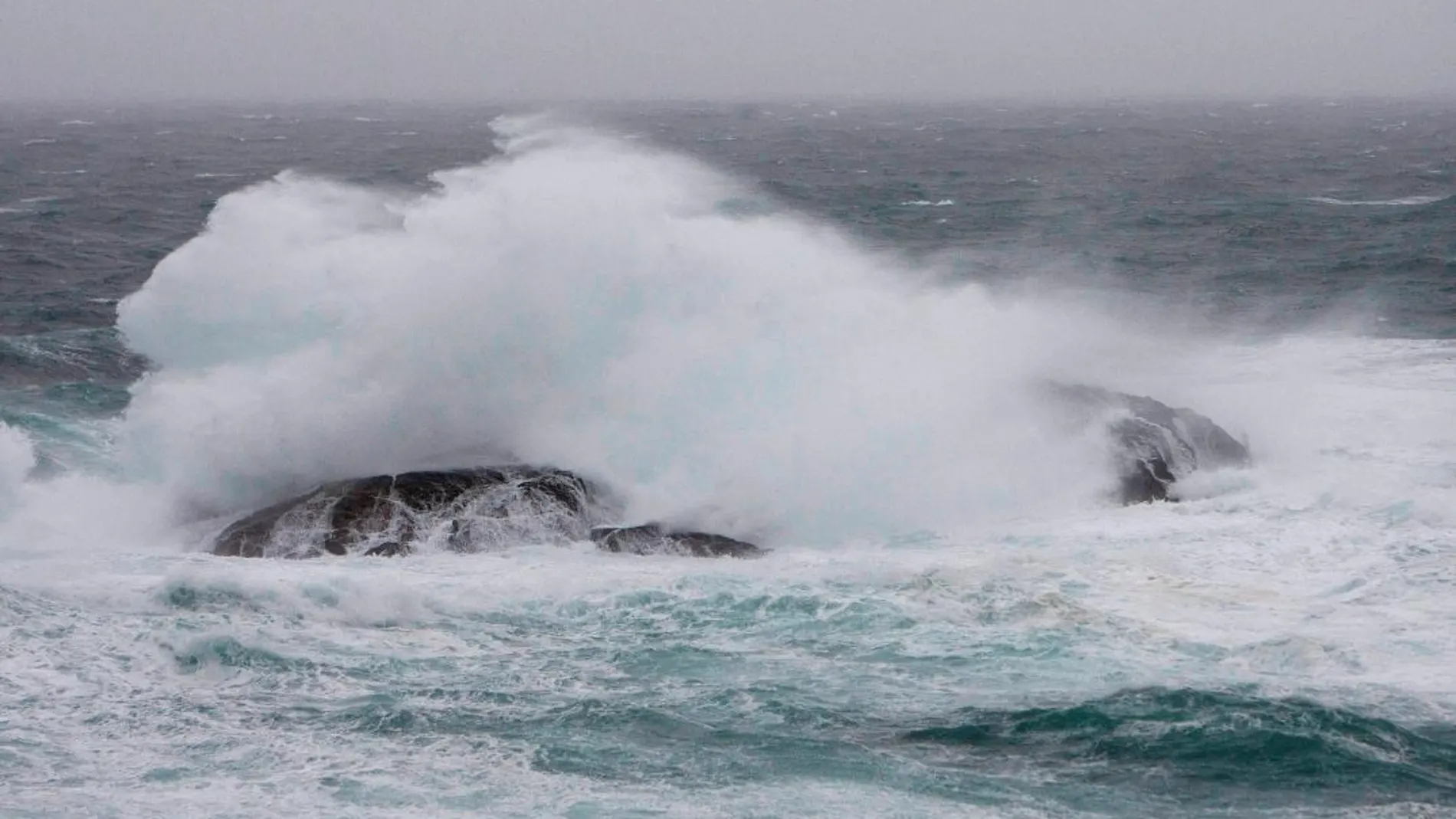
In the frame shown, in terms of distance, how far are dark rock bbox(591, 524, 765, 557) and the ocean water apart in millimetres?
295

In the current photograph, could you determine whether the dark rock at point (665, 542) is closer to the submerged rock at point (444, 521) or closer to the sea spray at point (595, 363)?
the submerged rock at point (444, 521)

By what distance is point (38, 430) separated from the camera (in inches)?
635

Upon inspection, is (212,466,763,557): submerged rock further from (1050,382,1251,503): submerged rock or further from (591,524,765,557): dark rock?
(1050,382,1251,503): submerged rock

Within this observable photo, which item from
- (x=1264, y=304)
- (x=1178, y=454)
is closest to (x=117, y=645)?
(x=1178, y=454)

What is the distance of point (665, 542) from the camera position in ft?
40.9

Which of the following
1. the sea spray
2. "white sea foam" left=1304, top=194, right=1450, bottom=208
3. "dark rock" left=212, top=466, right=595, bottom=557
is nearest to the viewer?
"dark rock" left=212, top=466, right=595, bottom=557

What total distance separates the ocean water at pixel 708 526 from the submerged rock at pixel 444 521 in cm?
33

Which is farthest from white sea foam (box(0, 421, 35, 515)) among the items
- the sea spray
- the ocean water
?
the sea spray

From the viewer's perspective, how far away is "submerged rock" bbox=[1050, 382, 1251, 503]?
46.0 feet

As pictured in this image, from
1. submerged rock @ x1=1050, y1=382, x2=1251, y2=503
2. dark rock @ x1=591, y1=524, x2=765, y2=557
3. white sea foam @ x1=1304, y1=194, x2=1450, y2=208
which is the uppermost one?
white sea foam @ x1=1304, y1=194, x2=1450, y2=208

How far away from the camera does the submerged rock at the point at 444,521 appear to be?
12.1m

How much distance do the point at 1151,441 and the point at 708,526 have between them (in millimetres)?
4754

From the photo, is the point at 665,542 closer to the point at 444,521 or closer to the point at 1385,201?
the point at 444,521

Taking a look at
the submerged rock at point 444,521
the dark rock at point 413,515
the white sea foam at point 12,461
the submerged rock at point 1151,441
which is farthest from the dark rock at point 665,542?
the white sea foam at point 12,461
